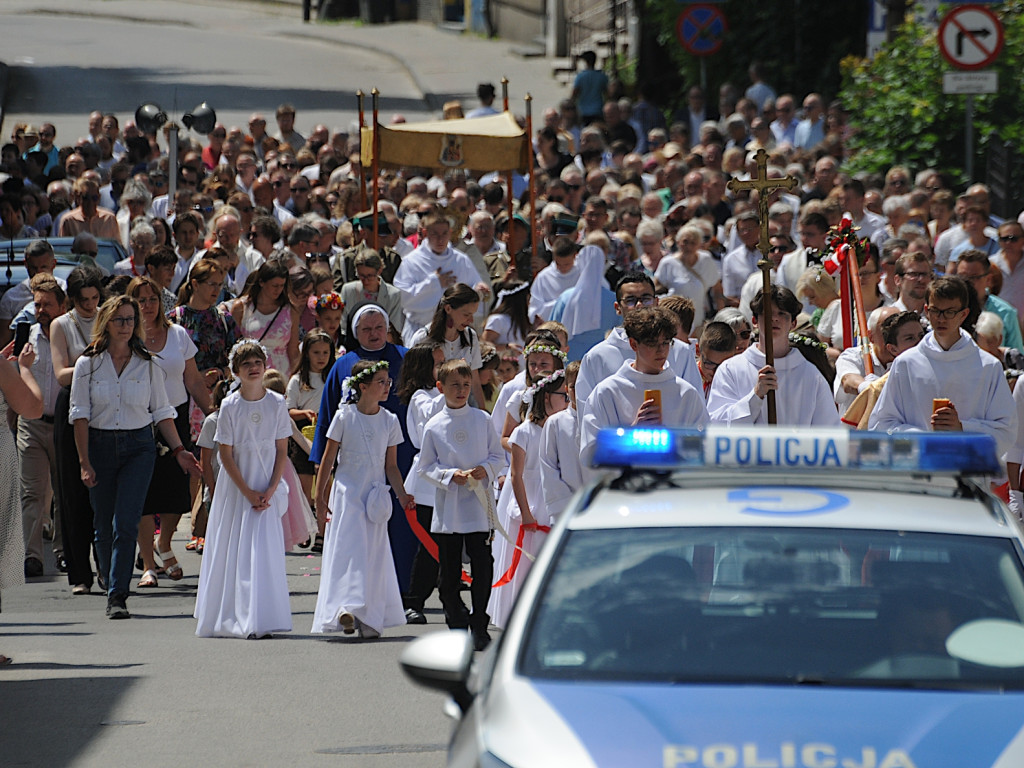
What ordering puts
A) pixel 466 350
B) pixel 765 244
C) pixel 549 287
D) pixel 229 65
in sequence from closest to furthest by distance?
pixel 765 244 → pixel 466 350 → pixel 549 287 → pixel 229 65

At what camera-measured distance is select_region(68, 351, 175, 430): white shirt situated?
10953 millimetres

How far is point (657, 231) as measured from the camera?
53.8 feet

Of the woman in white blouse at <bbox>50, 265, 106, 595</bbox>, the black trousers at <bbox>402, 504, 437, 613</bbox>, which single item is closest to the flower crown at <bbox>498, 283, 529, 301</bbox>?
the woman in white blouse at <bbox>50, 265, 106, 595</bbox>

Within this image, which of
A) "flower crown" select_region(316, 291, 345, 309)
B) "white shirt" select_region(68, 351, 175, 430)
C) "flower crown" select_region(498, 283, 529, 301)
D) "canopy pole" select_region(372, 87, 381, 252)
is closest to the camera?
"white shirt" select_region(68, 351, 175, 430)

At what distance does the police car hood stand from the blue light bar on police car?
80cm

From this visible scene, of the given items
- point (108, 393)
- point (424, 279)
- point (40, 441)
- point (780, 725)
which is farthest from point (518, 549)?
point (780, 725)

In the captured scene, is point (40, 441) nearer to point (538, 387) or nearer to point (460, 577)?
point (460, 577)

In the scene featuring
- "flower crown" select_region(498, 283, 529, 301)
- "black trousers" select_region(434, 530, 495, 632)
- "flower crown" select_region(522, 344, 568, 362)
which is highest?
"flower crown" select_region(498, 283, 529, 301)

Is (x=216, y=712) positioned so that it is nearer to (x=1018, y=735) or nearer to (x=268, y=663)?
(x=268, y=663)

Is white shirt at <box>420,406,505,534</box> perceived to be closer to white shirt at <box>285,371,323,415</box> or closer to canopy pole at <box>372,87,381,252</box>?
white shirt at <box>285,371,323,415</box>

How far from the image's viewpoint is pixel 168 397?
38.5ft

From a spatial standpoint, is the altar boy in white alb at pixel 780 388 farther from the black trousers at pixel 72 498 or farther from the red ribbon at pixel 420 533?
the black trousers at pixel 72 498

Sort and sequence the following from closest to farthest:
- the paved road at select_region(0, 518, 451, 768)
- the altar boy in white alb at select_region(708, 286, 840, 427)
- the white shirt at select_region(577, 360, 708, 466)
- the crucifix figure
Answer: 1. the paved road at select_region(0, 518, 451, 768)
2. the white shirt at select_region(577, 360, 708, 466)
3. the crucifix figure
4. the altar boy in white alb at select_region(708, 286, 840, 427)

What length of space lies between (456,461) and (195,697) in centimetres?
236
